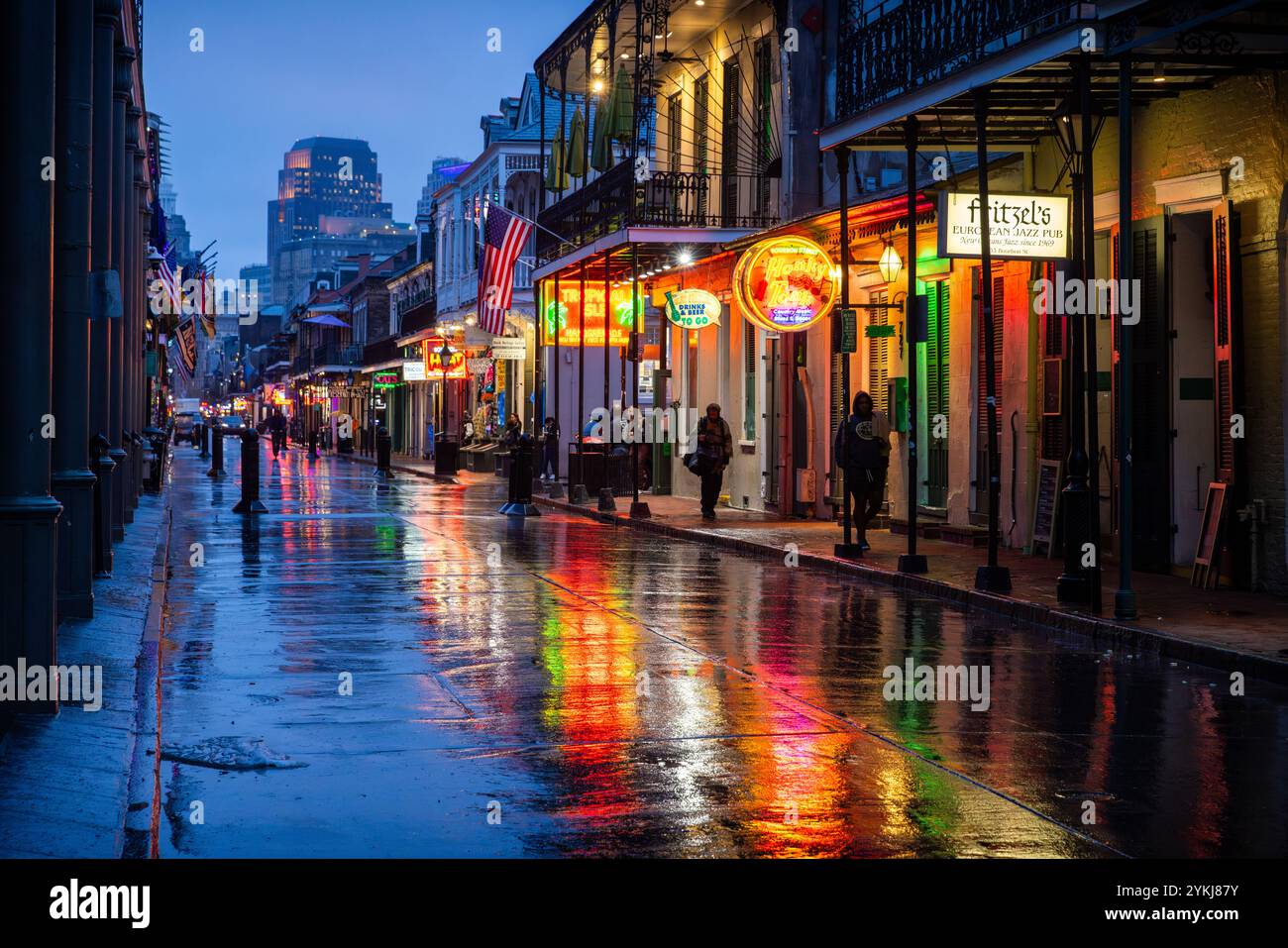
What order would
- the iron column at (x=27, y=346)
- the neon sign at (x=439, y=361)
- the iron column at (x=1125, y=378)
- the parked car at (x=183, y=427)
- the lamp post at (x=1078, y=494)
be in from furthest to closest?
1. the parked car at (x=183, y=427)
2. the neon sign at (x=439, y=361)
3. the lamp post at (x=1078, y=494)
4. the iron column at (x=1125, y=378)
5. the iron column at (x=27, y=346)

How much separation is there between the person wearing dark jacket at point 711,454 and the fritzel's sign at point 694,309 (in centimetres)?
224

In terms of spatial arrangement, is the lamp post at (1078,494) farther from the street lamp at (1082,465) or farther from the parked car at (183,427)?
the parked car at (183,427)

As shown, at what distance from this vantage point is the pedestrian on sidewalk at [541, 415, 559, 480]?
3500 centimetres

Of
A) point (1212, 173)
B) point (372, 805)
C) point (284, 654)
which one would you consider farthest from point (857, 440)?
point (372, 805)

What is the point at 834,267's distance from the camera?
76.0 feet

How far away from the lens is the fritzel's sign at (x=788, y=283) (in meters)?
22.0

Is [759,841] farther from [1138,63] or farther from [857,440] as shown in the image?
[857,440]

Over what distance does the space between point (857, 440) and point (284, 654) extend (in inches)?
409

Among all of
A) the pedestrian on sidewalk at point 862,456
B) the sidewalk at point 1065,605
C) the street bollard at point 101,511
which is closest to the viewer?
the sidewalk at point 1065,605

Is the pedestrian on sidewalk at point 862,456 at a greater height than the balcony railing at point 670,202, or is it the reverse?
the balcony railing at point 670,202

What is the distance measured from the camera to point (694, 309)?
2845cm

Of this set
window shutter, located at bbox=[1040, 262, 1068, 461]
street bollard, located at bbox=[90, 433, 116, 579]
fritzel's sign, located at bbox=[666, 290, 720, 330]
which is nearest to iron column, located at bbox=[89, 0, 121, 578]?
street bollard, located at bbox=[90, 433, 116, 579]

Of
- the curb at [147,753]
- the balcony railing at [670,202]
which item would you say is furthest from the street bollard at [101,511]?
the balcony railing at [670,202]

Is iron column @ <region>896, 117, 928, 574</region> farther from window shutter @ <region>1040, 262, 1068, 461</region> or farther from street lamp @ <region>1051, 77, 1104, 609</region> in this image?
street lamp @ <region>1051, 77, 1104, 609</region>
